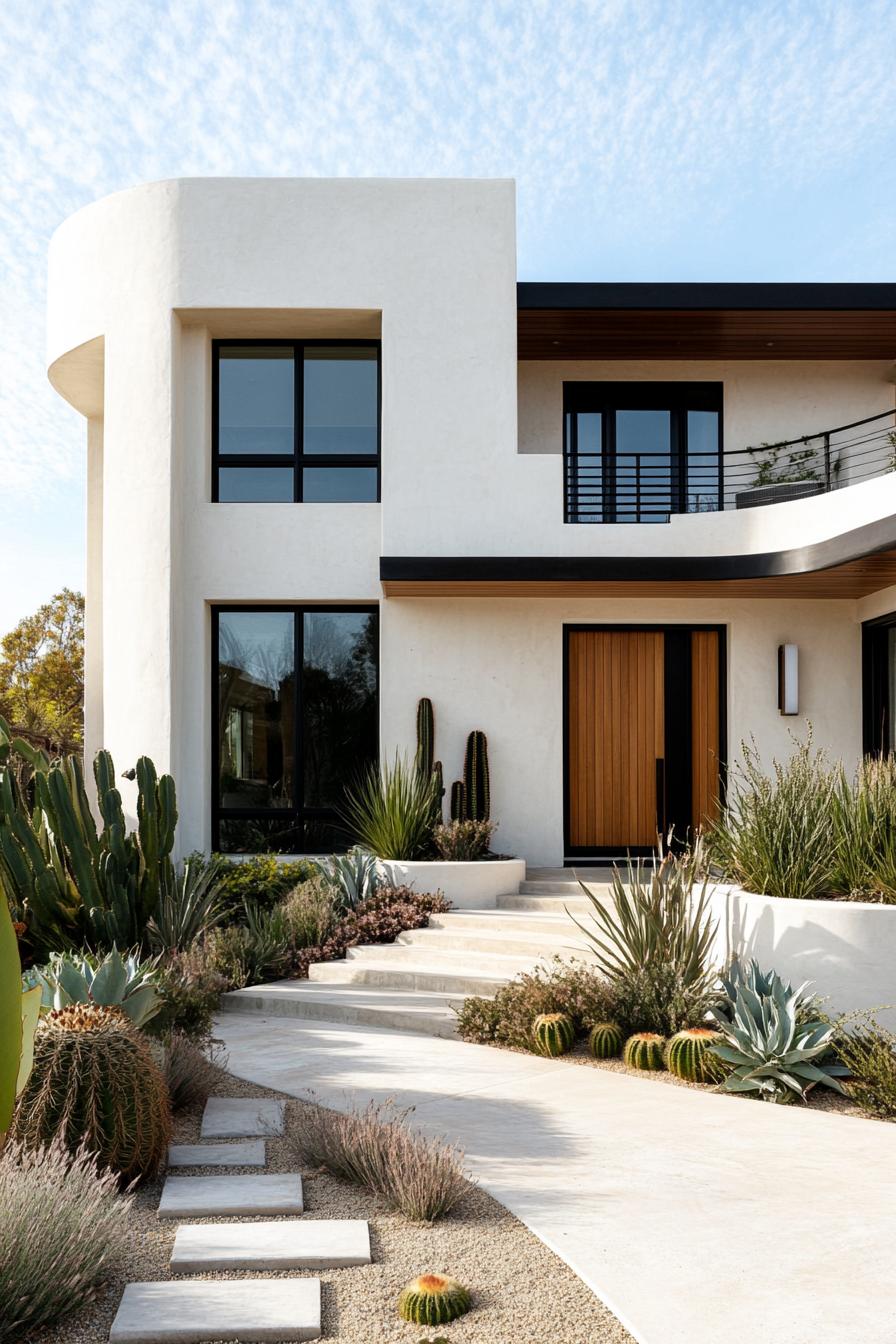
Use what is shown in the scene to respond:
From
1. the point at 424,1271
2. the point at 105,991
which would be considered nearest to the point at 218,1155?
the point at 105,991

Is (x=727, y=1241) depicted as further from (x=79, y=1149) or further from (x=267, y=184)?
(x=267, y=184)

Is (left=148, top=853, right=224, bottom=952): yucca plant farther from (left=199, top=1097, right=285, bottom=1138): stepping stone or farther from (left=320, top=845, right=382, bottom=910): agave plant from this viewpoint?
(left=199, top=1097, right=285, bottom=1138): stepping stone

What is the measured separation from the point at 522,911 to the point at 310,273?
285 inches

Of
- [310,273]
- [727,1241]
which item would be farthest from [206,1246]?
[310,273]

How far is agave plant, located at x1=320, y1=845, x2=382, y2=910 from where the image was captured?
11.1 meters

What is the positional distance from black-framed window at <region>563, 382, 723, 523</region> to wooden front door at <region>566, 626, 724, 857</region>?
1748 millimetres

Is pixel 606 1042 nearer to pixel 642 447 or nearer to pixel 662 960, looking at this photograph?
pixel 662 960

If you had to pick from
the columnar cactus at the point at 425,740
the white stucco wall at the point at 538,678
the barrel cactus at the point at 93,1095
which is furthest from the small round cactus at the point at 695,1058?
the columnar cactus at the point at 425,740

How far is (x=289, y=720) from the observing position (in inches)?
510

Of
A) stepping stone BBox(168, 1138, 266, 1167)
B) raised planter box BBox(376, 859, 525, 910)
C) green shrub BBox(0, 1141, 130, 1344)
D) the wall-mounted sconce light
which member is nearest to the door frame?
the wall-mounted sconce light

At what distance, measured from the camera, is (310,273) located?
Result: 1262 centimetres

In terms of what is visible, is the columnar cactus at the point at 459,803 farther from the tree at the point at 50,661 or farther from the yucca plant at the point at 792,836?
the tree at the point at 50,661

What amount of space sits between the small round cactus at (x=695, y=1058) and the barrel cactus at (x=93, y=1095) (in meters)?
3.26

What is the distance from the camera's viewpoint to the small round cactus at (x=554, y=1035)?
24.2ft
